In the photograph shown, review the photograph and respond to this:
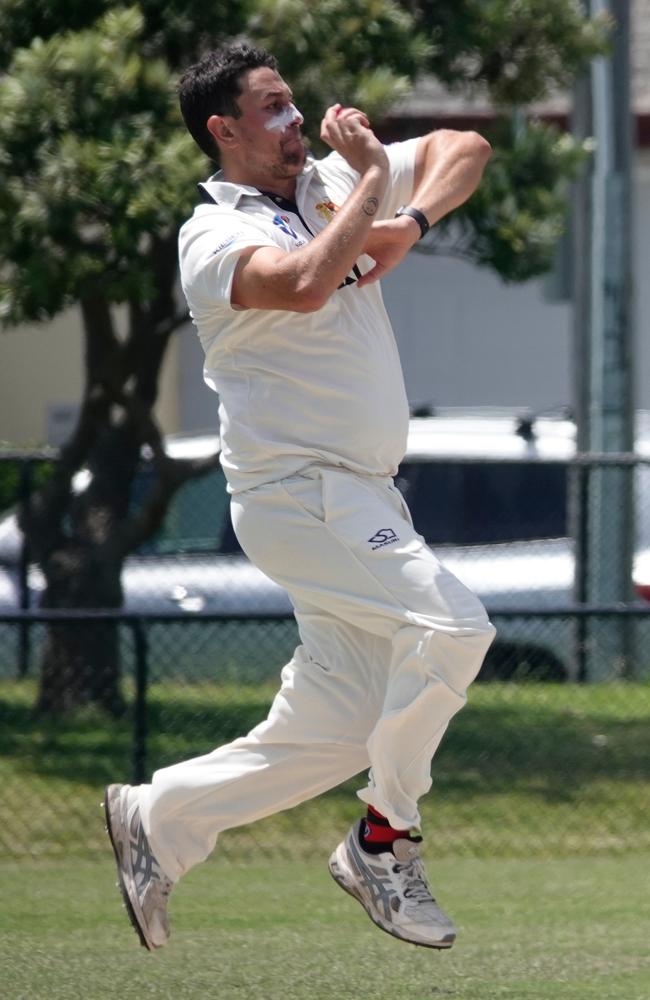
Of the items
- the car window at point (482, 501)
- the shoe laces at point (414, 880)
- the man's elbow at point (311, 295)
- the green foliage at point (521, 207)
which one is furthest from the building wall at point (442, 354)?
Answer: the man's elbow at point (311, 295)

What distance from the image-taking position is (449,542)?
10977 millimetres

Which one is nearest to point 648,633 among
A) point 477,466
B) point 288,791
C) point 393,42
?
point 477,466

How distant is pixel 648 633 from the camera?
343 inches

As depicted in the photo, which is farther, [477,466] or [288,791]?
[477,466]

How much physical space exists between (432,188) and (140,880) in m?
1.93

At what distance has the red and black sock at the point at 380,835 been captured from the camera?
4.50m

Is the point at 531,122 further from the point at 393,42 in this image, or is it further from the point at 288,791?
the point at 288,791

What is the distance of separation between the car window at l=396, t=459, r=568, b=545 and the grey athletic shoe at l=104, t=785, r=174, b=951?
619 centimetres

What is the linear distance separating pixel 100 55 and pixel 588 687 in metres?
3.75

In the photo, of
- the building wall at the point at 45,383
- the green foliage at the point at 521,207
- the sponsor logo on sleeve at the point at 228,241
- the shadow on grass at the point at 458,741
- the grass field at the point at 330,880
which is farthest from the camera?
the building wall at the point at 45,383

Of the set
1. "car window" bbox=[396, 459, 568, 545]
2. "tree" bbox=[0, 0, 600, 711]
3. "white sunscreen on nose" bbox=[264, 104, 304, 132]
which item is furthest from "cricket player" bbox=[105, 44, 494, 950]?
"car window" bbox=[396, 459, 568, 545]

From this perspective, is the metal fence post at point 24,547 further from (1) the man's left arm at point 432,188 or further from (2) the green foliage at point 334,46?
(1) the man's left arm at point 432,188

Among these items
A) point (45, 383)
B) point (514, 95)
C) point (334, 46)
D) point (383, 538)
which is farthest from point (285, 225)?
point (45, 383)

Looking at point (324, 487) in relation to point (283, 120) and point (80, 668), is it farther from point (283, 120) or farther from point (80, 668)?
point (80, 668)
